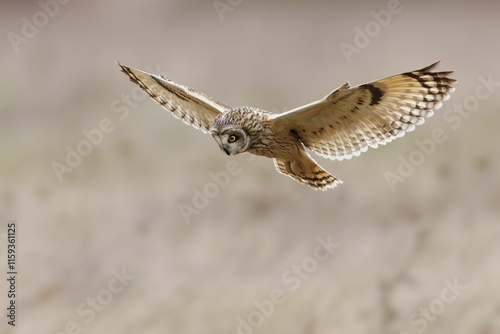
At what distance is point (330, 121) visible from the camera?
135 inches

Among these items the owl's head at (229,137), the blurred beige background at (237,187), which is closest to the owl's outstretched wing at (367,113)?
the owl's head at (229,137)

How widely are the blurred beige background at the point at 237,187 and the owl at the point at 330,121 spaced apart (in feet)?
10.2

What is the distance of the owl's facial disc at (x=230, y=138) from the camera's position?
3156mm

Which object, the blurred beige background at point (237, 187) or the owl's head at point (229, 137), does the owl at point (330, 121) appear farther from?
the blurred beige background at point (237, 187)

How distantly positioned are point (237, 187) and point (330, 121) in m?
3.68

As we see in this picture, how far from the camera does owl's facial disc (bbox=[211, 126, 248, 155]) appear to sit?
3156 mm

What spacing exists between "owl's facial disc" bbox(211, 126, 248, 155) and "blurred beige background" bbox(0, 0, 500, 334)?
11.4 feet

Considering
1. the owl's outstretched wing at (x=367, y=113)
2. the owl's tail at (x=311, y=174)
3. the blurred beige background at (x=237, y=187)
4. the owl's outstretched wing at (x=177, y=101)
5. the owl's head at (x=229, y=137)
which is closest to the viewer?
the owl's head at (x=229, y=137)

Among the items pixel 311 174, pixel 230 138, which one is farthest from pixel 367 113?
pixel 230 138

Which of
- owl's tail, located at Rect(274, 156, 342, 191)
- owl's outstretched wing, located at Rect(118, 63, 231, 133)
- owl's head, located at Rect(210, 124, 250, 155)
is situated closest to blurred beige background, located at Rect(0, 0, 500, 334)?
owl's outstretched wing, located at Rect(118, 63, 231, 133)

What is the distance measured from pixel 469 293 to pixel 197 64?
2731mm

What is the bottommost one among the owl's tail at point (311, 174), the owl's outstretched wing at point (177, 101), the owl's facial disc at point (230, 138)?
the owl's tail at point (311, 174)

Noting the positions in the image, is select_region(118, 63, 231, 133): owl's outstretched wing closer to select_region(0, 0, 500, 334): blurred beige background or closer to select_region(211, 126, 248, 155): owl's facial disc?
select_region(211, 126, 248, 155): owl's facial disc

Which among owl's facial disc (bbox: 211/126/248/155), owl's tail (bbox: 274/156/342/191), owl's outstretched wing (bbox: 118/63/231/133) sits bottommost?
owl's tail (bbox: 274/156/342/191)
